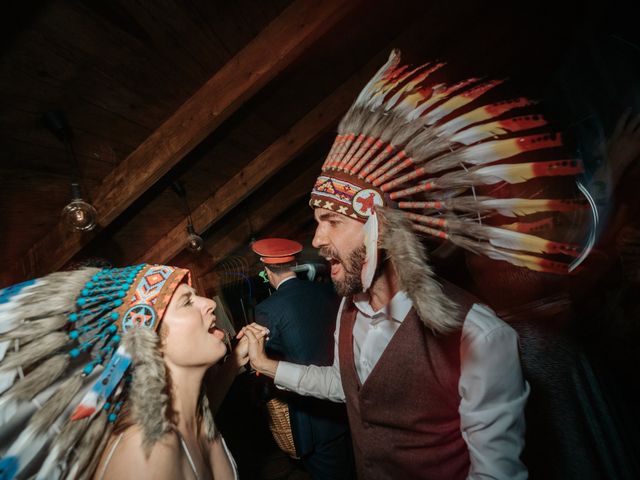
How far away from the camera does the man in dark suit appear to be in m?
2.75

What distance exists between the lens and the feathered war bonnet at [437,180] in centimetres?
118

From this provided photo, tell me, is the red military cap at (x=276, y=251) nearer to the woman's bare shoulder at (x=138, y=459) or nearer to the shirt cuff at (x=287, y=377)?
the shirt cuff at (x=287, y=377)

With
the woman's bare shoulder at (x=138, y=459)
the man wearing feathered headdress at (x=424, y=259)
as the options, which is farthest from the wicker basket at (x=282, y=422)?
the woman's bare shoulder at (x=138, y=459)

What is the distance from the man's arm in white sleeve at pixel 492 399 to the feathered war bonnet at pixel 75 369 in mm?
1295

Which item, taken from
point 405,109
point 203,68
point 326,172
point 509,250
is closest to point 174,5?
point 203,68

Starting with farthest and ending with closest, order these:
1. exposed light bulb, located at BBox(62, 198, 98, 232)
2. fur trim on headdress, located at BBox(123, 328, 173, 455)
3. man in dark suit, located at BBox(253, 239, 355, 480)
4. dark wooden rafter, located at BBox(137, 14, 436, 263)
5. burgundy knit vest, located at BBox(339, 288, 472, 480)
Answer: dark wooden rafter, located at BBox(137, 14, 436, 263)
man in dark suit, located at BBox(253, 239, 355, 480)
exposed light bulb, located at BBox(62, 198, 98, 232)
burgundy knit vest, located at BBox(339, 288, 472, 480)
fur trim on headdress, located at BBox(123, 328, 173, 455)

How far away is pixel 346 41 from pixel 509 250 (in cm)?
305

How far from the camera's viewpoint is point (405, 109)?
57.7 inches

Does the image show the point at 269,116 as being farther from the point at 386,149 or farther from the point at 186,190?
the point at 386,149

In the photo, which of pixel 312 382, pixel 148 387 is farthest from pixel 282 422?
pixel 148 387

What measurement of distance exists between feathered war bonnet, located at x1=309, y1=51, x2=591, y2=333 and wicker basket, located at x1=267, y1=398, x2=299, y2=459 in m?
2.12

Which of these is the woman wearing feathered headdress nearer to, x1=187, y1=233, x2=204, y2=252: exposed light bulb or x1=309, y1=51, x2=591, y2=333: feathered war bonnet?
x1=309, y1=51, x2=591, y2=333: feathered war bonnet

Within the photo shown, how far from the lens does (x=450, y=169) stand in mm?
1422

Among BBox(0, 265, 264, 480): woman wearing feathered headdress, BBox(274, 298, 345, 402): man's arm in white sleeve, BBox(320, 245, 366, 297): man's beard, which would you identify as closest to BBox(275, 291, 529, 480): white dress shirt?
BBox(320, 245, 366, 297): man's beard
